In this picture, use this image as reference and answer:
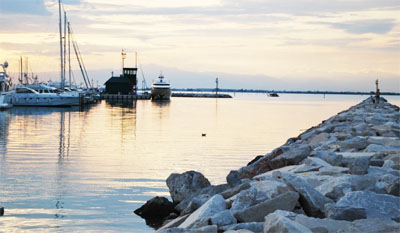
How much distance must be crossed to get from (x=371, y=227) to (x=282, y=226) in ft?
2.40

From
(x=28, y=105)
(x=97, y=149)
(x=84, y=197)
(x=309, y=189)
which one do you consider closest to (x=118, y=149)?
(x=97, y=149)

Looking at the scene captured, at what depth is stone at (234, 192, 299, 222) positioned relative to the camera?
552 cm

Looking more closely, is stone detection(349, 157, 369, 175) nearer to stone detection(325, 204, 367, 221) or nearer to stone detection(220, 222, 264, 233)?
stone detection(325, 204, 367, 221)

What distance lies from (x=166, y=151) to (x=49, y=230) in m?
10.2

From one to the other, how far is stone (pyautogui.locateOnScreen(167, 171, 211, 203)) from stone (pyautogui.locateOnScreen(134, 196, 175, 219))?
0.21m

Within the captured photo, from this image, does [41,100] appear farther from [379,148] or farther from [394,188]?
[394,188]

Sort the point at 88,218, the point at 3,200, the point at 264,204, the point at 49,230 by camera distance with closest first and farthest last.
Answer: the point at 264,204, the point at 49,230, the point at 88,218, the point at 3,200

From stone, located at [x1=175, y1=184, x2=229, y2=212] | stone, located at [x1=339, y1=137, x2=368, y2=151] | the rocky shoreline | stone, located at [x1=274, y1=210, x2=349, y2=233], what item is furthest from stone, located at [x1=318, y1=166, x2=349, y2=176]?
stone, located at [x1=339, y1=137, x2=368, y2=151]

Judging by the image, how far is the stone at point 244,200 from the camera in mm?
5919

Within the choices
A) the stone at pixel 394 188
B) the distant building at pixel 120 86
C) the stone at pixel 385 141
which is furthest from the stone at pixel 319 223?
the distant building at pixel 120 86

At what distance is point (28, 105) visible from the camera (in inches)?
2191

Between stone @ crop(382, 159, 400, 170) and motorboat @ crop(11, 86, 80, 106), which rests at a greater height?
stone @ crop(382, 159, 400, 170)

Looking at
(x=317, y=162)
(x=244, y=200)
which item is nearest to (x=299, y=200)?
(x=244, y=200)

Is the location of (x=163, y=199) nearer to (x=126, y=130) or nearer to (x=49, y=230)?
(x=49, y=230)
